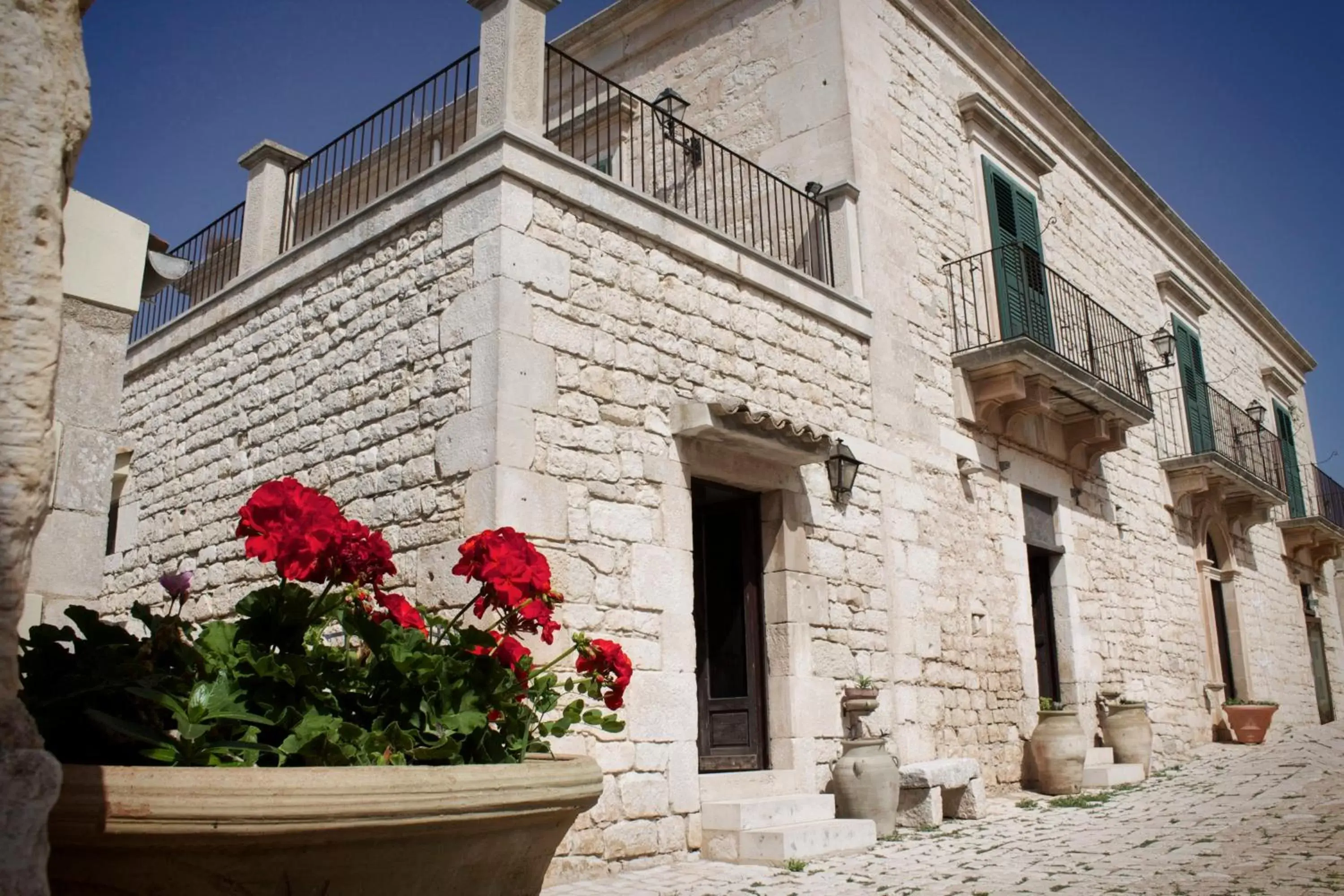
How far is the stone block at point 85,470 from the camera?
2633 mm

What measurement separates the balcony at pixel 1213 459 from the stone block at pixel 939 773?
752 centimetres

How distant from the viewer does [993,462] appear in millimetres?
10188

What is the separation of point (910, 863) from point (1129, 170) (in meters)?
11.9

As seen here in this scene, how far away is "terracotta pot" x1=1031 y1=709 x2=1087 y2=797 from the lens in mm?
9398

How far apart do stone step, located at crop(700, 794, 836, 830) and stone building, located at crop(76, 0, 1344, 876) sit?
24 cm

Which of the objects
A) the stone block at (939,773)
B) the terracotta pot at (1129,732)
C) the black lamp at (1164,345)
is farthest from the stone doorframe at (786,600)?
the black lamp at (1164,345)

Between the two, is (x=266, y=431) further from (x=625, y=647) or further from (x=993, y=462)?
(x=993, y=462)

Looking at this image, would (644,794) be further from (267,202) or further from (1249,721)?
(1249,721)

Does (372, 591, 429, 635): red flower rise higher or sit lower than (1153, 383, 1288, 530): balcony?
lower

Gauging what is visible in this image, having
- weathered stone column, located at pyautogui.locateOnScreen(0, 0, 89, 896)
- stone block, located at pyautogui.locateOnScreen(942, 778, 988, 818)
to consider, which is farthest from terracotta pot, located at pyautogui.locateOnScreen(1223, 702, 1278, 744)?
weathered stone column, located at pyautogui.locateOnScreen(0, 0, 89, 896)

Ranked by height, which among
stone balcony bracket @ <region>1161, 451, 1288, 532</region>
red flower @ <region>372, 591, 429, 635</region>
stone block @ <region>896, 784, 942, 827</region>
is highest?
stone balcony bracket @ <region>1161, 451, 1288, 532</region>

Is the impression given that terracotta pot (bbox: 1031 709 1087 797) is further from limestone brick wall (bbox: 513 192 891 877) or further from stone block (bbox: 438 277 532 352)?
stone block (bbox: 438 277 532 352)

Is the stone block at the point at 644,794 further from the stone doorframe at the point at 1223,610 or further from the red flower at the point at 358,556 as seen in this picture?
the stone doorframe at the point at 1223,610

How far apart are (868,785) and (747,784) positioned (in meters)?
0.85
